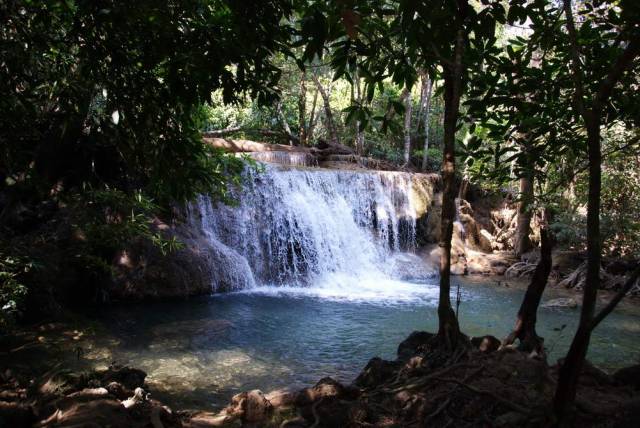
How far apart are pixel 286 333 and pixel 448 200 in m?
4.51

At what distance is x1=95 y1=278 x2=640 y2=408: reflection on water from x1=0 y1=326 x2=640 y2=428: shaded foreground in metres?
0.80

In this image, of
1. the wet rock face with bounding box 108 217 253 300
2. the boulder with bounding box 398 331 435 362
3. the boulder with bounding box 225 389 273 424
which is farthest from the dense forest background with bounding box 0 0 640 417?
the wet rock face with bounding box 108 217 253 300

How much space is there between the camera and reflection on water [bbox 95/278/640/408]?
595 cm

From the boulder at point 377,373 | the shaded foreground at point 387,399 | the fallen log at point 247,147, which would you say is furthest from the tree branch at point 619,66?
the fallen log at point 247,147

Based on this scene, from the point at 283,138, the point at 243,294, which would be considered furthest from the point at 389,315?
the point at 283,138

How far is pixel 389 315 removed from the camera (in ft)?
30.6

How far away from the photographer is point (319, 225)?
44.6 feet

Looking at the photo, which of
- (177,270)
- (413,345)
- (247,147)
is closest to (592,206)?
(413,345)

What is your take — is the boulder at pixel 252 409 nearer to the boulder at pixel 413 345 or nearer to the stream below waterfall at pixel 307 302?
the stream below waterfall at pixel 307 302

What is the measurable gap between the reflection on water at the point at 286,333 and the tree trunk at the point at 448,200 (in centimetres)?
97

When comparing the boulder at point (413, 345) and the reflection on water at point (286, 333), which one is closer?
the boulder at point (413, 345)

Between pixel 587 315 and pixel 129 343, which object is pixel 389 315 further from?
pixel 587 315

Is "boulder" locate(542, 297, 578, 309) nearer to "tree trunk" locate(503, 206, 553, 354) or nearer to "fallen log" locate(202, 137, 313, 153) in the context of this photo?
"tree trunk" locate(503, 206, 553, 354)

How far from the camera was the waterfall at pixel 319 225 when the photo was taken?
12.2 metres
